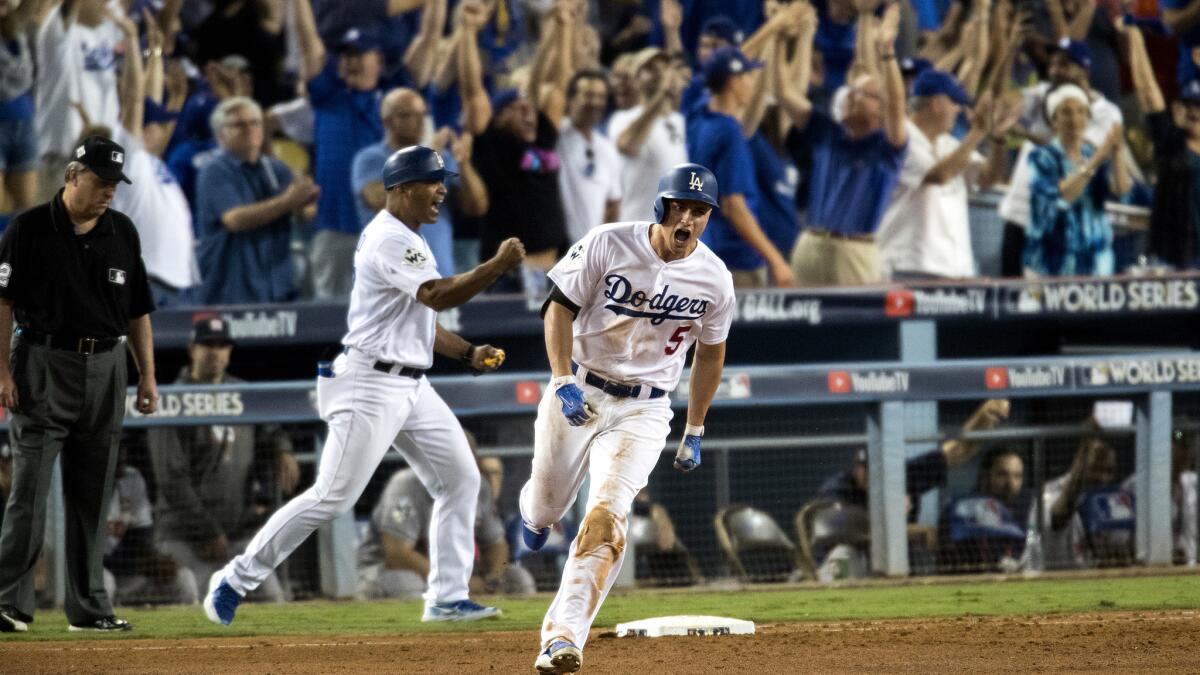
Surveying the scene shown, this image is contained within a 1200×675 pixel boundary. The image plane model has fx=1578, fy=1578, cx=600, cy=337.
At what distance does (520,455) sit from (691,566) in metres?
1.21

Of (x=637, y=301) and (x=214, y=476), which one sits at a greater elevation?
(x=637, y=301)

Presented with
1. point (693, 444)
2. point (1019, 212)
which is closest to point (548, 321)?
point (693, 444)

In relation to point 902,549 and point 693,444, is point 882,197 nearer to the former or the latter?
point 902,549

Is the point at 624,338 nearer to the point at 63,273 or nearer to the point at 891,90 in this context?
the point at 63,273

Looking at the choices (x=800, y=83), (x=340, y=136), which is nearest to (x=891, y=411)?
(x=800, y=83)

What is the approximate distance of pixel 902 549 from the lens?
9.41 metres

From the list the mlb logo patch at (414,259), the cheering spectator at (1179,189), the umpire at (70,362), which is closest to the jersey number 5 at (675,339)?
the mlb logo patch at (414,259)

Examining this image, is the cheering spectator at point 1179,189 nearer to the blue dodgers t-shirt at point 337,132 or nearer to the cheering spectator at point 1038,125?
the cheering spectator at point 1038,125

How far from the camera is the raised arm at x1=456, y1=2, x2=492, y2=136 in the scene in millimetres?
10195

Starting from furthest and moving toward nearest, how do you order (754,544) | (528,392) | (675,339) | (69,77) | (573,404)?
(69,77)
(754,544)
(528,392)
(675,339)
(573,404)

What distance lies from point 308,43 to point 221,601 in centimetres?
494

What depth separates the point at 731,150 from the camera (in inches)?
401

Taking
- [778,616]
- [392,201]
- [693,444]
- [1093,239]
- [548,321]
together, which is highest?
[1093,239]

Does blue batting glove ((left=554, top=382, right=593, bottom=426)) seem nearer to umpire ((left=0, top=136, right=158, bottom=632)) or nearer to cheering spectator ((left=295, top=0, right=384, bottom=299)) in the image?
umpire ((left=0, top=136, right=158, bottom=632))
